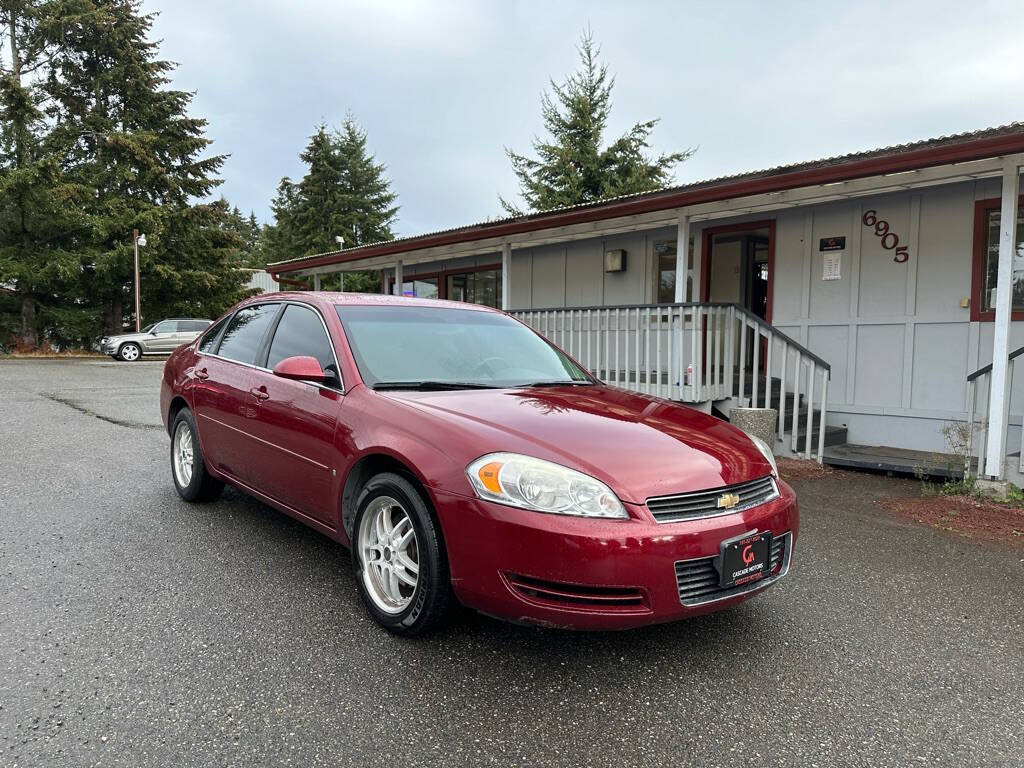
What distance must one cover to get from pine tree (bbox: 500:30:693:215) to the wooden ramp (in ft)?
50.8

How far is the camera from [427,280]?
49.5 feet

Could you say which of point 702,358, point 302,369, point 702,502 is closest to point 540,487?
point 702,502

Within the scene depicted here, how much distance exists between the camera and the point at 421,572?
2500 mm

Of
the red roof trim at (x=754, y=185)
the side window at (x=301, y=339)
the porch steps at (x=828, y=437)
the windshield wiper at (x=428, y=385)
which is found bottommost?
the porch steps at (x=828, y=437)

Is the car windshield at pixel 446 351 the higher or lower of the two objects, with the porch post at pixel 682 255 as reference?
lower

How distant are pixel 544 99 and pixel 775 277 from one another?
1628cm

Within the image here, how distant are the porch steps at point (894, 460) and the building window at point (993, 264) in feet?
5.62

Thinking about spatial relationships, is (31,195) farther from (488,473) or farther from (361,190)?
(488,473)

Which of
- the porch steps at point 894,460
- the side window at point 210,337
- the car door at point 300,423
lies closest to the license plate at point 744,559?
the car door at point 300,423

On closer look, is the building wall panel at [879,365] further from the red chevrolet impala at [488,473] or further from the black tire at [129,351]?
the black tire at [129,351]

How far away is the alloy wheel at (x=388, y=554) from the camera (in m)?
2.66

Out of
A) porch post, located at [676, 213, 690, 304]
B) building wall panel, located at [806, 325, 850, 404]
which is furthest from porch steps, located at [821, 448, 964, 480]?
porch post, located at [676, 213, 690, 304]

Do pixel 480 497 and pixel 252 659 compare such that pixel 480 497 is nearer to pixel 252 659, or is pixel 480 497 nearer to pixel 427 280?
pixel 252 659

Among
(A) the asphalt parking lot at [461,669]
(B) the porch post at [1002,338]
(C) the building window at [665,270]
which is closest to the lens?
(A) the asphalt parking lot at [461,669]
